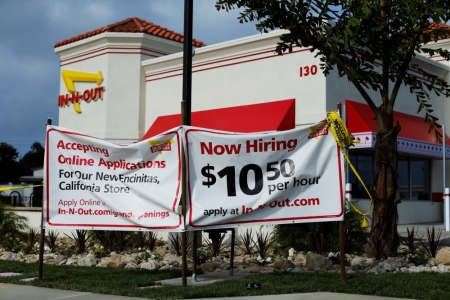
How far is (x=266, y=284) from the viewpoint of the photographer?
8.44 metres

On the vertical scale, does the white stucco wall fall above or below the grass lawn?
above

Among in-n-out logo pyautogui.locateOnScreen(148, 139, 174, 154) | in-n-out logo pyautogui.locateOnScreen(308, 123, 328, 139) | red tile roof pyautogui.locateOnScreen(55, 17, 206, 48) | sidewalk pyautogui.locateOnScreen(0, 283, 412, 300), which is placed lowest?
sidewalk pyautogui.locateOnScreen(0, 283, 412, 300)

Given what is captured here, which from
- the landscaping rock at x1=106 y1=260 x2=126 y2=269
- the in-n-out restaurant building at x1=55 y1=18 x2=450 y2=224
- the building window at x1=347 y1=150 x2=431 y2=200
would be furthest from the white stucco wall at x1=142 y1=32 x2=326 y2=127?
the landscaping rock at x1=106 y1=260 x2=126 y2=269

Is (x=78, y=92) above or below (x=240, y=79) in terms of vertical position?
above

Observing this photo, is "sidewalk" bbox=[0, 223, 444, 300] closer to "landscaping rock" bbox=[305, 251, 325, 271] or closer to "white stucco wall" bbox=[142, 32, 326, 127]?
"landscaping rock" bbox=[305, 251, 325, 271]

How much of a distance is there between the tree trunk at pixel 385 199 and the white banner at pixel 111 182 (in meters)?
4.21

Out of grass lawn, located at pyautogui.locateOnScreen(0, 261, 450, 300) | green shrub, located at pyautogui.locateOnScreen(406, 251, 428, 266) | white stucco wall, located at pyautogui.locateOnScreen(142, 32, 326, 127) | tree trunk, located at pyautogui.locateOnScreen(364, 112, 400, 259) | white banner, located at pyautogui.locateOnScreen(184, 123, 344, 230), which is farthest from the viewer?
white stucco wall, located at pyautogui.locateOnScreen(142, 32, 326, 127)

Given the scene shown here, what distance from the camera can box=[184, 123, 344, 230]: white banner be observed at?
29.0 ft

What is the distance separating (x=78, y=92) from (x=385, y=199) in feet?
55.6

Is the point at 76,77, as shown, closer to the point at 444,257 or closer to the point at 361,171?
the point at 361,171

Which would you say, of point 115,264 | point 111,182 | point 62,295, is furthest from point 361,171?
point 62,295

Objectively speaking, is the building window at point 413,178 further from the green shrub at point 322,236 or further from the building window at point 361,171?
the green shrub at point 322,236

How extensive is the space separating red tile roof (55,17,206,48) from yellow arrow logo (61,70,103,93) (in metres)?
1.36

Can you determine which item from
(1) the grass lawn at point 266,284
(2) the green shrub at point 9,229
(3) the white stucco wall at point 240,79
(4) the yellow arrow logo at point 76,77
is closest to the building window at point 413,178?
(3) the white stucco wall at point 240,79
